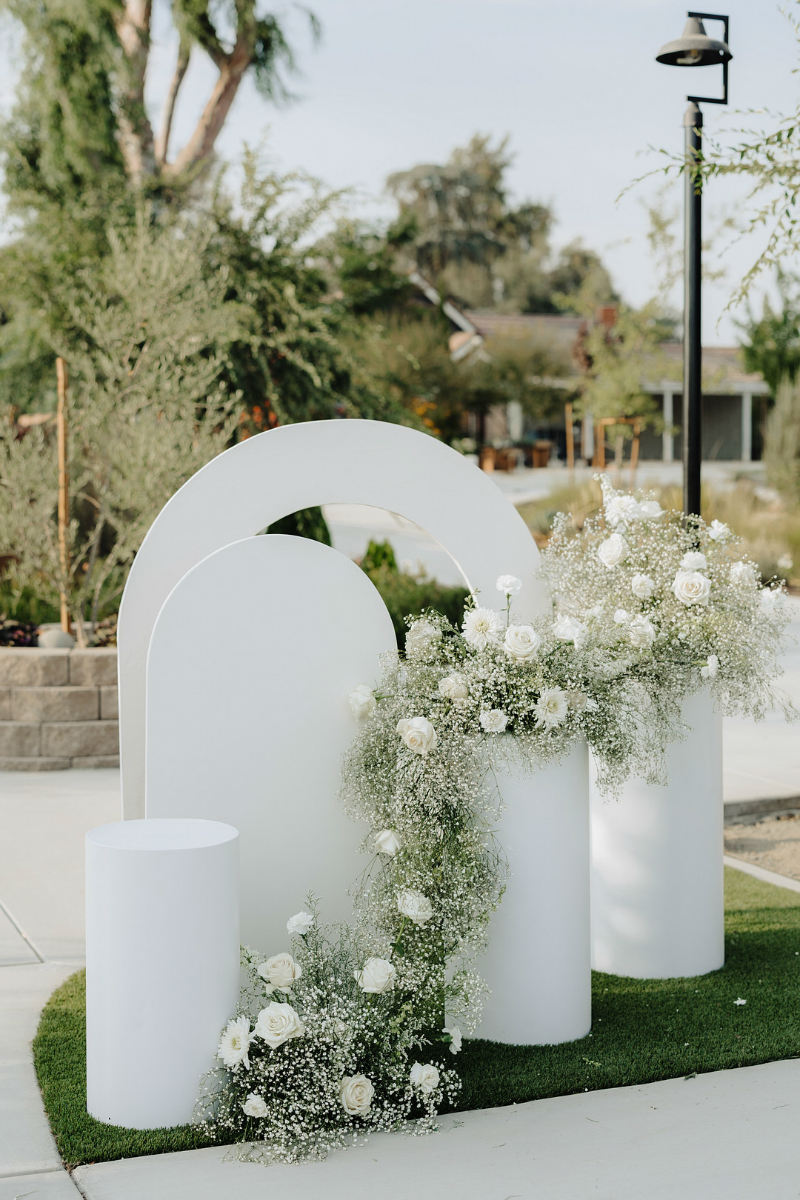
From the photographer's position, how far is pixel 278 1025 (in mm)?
3271

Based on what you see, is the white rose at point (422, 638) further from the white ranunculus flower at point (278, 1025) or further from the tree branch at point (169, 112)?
the tree branch at point (169, 112)

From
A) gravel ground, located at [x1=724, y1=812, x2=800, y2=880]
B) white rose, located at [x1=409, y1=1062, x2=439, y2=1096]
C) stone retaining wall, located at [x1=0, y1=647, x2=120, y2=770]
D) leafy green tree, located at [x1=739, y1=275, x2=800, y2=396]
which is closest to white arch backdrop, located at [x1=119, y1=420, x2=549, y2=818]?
white rose, located at [x1=409, y1=1062, x2=439, y2=1096]

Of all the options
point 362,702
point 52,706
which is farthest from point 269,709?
point 52,706

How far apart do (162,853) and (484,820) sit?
3.38 ft

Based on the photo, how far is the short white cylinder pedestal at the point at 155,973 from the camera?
323 centimetres

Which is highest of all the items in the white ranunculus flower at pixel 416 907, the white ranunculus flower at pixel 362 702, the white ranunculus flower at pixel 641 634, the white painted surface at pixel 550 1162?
the white ranunculus flower at pixel 641 634

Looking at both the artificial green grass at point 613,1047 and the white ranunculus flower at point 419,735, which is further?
the white ranunculus flower at point 419,735

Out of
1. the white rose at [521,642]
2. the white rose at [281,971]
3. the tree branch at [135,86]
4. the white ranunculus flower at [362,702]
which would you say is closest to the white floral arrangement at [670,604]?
Answer: the white rose at [521,642]

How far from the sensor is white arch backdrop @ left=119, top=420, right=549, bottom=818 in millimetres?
4102

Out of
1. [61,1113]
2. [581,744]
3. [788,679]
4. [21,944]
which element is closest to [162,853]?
[61,1113]

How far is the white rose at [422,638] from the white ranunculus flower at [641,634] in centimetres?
66

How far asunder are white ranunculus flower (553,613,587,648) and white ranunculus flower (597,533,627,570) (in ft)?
1.62

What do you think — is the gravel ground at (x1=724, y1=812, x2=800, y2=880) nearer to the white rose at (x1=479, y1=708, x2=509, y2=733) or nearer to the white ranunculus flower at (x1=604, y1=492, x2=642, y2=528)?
Answer: the white ranunculus flower at (x1=604, y1=492, x2=642, y2=528)

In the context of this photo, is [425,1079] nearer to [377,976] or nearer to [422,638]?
[377,976]
